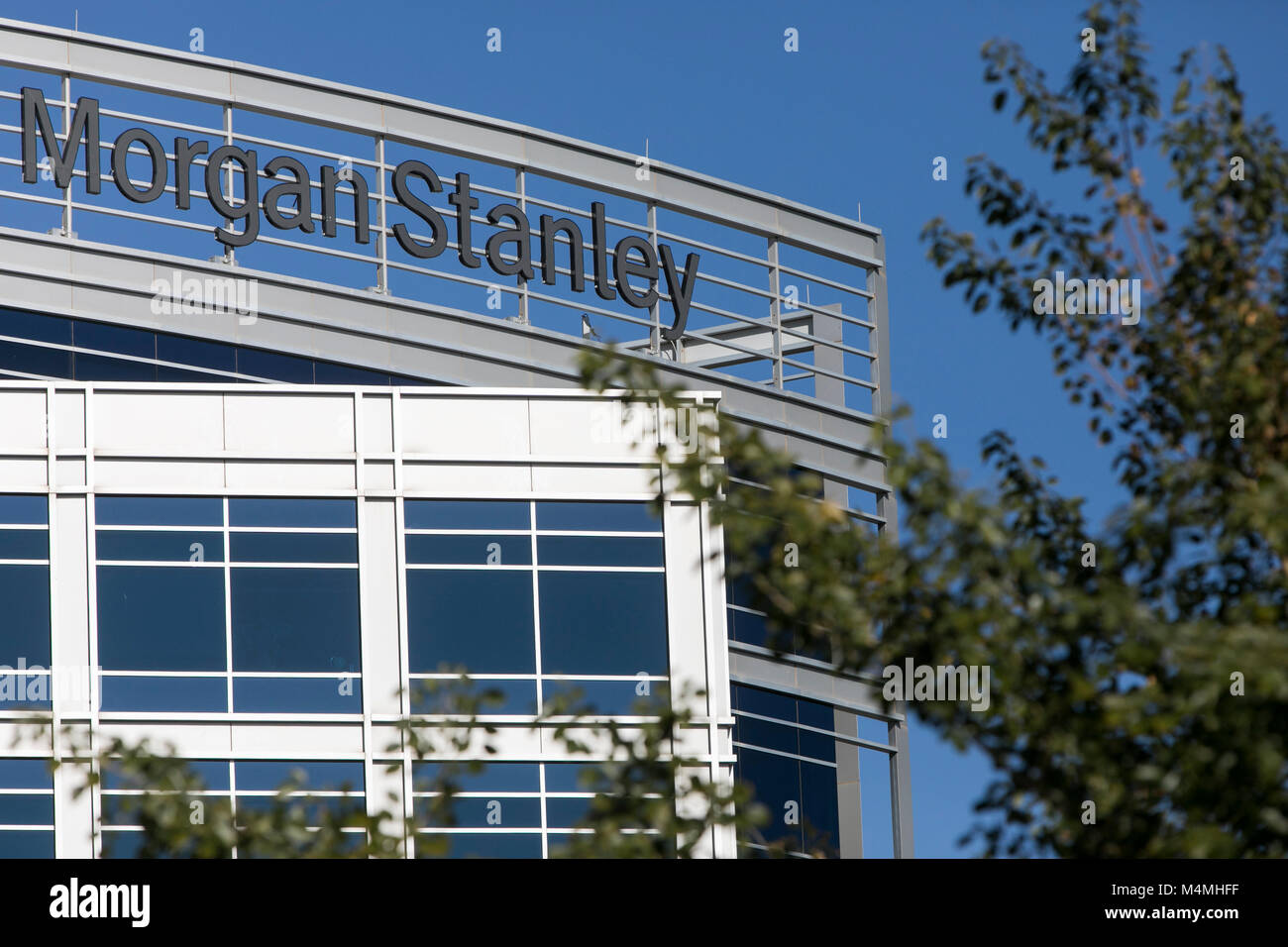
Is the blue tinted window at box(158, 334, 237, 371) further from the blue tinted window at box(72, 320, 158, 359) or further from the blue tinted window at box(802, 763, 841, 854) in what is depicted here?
the blue tinted window at box(802, 763, 841, 854)

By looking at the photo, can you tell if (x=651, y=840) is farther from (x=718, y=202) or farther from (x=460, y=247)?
(x=718, y=202)

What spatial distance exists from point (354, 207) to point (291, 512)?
366 inches

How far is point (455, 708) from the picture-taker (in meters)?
7.87

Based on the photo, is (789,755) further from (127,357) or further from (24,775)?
(24,775)

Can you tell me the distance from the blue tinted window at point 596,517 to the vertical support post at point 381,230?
25.6 ft

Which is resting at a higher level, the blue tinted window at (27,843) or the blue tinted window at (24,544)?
the blue tinted window at (24,544)

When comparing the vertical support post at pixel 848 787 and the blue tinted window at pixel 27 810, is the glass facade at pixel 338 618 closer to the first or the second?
the blue tinted window at pixel 27 810

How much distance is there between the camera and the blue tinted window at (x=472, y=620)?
76.4 ft

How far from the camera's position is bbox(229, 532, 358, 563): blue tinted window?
78.2 feet

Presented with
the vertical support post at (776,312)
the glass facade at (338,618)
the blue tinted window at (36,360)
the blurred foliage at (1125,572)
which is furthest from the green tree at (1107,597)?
the vertical support post at (776,312)

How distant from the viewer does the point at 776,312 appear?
3534 cm

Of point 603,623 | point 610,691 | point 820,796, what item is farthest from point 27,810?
point 820,796

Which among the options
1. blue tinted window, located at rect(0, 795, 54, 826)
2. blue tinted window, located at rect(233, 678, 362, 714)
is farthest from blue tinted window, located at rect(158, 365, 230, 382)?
blue tinted window, located at rect(0, 795, 54, 826)
